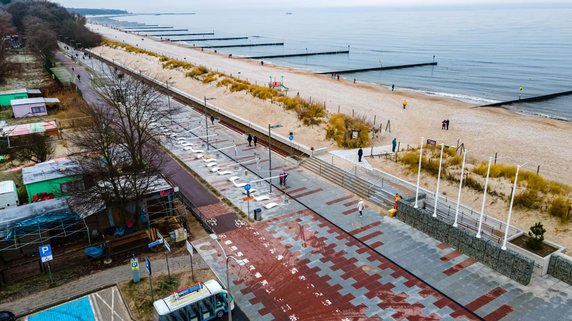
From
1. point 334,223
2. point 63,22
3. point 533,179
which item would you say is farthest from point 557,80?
point 63,22

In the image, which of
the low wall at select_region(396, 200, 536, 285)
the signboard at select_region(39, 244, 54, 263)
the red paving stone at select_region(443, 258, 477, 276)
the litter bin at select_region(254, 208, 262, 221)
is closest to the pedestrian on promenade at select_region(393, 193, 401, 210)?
the low wall at select_region(396, 200, 536, 285)

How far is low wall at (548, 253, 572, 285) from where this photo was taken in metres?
20.8

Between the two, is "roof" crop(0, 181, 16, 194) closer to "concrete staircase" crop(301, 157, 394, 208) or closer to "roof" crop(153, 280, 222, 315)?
"roof" crop(153, 280, 222, 315)

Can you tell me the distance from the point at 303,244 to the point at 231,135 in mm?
23928

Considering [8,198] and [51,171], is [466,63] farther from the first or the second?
[8,198]

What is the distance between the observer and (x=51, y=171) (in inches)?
1158

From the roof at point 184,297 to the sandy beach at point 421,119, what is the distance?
974 inches

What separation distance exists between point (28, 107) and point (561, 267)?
59.7m

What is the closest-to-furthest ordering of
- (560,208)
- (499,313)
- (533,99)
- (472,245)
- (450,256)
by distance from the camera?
(499,313)
(472,245)
(450,256)
(560,208)
(533,99)

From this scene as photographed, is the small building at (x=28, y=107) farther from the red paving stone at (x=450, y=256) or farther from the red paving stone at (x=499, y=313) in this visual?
the red paving stone at (x=499, y=313)

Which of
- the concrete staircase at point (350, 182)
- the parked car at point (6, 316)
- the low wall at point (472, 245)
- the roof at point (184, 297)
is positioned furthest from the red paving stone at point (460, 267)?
the parked car at point (6, 316)

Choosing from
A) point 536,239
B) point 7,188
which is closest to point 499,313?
point 536,239

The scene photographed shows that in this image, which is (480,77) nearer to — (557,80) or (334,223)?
(557,80)

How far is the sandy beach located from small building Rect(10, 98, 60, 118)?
22.1 m
